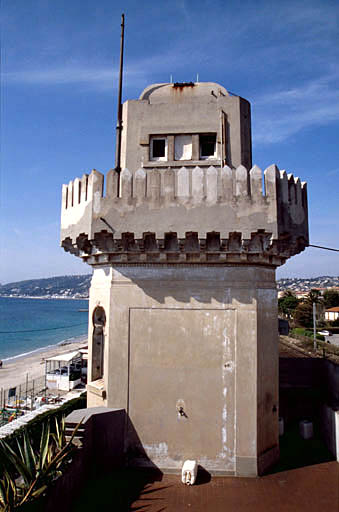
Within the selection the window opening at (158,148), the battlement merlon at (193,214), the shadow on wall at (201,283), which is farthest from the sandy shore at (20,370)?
the battlement merlon at (193,214)

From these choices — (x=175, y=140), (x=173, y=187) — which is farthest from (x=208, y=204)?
(x=175, y=140)

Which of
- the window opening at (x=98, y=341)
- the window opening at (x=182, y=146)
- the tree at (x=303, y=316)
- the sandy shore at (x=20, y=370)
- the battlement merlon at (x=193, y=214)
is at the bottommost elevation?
the sandy shore at (x=20, y=370)

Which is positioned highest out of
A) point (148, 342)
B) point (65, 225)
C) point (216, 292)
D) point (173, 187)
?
point (173, 187)

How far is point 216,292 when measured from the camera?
8352 mm

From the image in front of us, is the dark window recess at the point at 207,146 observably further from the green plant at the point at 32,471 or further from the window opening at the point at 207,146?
the green plant at the point at 32,471

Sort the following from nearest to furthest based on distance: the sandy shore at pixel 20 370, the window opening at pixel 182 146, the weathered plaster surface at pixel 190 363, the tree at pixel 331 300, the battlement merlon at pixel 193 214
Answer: the battlement merlon at pixel 193 214
the weathered plaster surface at pixel 190 363
the window opening at pixel 182 146
the sandy shore at pixel 20 370
the tree at pixel 331 300

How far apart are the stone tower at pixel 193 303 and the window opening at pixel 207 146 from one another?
156cm

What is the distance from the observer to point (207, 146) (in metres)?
9.67

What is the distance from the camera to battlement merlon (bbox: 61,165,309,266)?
782 cm

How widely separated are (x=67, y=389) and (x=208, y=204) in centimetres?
3198

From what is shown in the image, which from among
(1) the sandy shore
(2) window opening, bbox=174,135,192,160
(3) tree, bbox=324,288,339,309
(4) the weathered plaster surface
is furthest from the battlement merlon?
(3) tree, bbox=324,288,339,309

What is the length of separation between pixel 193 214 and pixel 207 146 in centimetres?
274

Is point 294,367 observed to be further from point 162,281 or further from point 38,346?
point 38,346

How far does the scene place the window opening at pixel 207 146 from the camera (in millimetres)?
9570
